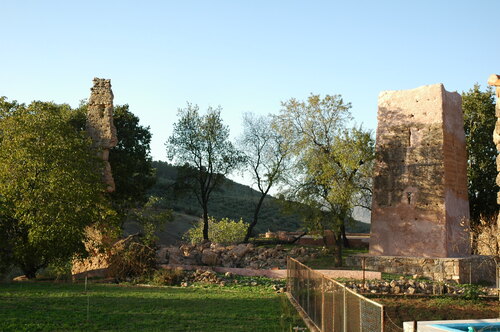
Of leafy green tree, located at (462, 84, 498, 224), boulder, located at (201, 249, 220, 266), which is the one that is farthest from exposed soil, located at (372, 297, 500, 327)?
leafy green tree, located at (462, 84, 498, 224)

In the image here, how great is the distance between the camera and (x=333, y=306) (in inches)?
396

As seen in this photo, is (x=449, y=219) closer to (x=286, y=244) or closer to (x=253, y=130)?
(x=286, y=244)

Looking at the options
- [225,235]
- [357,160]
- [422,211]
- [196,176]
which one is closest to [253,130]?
[196,176]

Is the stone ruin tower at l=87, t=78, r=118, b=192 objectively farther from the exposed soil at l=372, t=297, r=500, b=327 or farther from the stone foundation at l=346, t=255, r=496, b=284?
the exposed soil at l=372, t=297, r=500, b=327

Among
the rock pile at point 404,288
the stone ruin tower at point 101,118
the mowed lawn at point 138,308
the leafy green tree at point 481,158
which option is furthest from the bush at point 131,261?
the leafy green tree at point 481,158

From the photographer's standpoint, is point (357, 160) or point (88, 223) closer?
point (88, 223)

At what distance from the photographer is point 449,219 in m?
25.7

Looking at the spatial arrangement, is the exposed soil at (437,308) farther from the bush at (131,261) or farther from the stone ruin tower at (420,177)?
the bush at (131,261)

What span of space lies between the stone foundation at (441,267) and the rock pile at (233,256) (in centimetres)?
528

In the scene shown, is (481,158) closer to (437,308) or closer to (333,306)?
(437,308)

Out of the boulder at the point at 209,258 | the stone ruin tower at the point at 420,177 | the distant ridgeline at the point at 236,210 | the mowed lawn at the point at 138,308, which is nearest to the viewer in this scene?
the mowed lawn at the point at 138,308

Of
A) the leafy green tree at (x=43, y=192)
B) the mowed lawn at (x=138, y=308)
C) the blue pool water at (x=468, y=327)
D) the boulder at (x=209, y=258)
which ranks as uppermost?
the leafy green tree at (x=43, y=192)

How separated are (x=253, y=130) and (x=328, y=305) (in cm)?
3281

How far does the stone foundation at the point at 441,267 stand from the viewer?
24.6 metres
